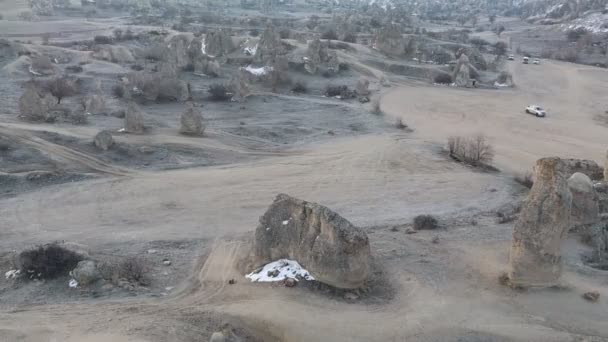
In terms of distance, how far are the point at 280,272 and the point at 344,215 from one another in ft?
22.2

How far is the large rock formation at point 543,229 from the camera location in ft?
53.8

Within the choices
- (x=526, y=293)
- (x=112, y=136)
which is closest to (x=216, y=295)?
(x=526, y=293)

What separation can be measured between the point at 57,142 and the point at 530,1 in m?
149

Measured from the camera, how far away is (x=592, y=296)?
53.3ft

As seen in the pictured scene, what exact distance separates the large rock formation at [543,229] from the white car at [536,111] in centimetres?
2876

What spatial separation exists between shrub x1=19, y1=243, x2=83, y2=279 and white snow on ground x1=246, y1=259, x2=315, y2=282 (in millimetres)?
5947

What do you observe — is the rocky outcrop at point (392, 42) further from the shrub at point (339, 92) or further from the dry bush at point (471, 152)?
the dry bush at point (471, 152)

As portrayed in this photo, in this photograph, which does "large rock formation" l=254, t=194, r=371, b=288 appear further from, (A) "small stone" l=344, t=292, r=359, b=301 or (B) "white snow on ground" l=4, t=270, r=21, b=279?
(B) "white snow on ground" l=4, t=270, r=21, b=279

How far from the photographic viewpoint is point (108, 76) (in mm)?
47406

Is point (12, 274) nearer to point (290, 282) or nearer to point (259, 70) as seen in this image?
point (290, 282)

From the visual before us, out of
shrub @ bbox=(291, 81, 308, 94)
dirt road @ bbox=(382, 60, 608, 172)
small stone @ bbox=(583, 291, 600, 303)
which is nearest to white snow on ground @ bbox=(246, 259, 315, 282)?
small stone @ bbox=(583, 291, 600, 303)

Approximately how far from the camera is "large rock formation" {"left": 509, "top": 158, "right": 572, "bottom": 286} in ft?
53.8

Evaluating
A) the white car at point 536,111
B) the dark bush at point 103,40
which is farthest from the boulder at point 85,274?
the dark bush at point 103,40

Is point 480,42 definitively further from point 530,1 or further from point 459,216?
point 530,1
